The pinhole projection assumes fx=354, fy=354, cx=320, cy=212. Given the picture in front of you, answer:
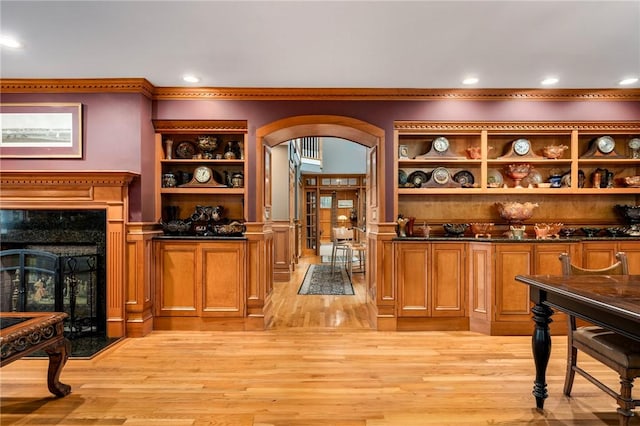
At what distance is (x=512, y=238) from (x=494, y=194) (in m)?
0.69

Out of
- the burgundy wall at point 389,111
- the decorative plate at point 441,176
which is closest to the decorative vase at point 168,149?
the burgundy wall at point 389,111

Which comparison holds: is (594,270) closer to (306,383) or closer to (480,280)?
(480,280)

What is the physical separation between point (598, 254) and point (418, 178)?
6.38 ft

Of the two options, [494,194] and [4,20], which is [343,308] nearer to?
[494,194]

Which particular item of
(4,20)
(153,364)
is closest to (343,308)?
(153,364)

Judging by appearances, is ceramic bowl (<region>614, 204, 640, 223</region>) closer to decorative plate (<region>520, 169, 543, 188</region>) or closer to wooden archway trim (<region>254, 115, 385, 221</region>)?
decorative plate (<region>520, 169, 543, 188</region>)

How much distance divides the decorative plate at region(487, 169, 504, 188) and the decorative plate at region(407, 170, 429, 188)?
28.3 inches

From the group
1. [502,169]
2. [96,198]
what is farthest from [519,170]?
[96,198]

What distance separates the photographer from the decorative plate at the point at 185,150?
3947mm

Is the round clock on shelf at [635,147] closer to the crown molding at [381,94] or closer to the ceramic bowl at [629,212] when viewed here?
the crown molding at [381,94]

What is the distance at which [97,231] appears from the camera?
3.46 metres

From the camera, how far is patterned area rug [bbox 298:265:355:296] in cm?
545

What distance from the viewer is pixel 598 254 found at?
3.60m

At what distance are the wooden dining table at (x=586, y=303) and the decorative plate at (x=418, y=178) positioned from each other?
1.91 meters
